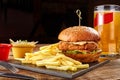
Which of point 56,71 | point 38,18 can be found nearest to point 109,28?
point 56,71

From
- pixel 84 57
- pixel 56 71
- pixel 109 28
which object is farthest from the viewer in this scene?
pixel 109 28

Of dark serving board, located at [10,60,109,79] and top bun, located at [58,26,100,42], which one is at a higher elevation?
top bun, located at [58,26,100,42]

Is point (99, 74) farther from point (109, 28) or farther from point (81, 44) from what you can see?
point (109, 28)

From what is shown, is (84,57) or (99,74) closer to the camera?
(99,74)

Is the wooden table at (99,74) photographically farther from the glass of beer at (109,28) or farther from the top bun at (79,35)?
the glass of beer at (109,28)

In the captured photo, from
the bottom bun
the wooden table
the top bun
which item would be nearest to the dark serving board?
the wooden table

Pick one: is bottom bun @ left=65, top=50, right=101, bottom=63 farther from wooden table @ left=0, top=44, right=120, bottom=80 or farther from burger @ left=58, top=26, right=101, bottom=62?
wooden table @ left=0, top=44, right=120, bottom=80

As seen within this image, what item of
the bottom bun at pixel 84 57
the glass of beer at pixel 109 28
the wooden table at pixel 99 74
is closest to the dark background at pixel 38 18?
the glass of beer at pixel 109 28
